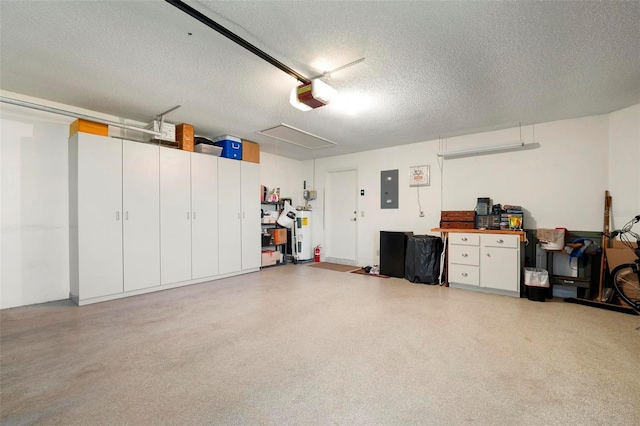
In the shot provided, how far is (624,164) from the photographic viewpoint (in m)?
3.57

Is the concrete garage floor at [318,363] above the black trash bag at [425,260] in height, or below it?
below

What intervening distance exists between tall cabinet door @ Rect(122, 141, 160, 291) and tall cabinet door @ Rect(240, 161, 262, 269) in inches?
60.4

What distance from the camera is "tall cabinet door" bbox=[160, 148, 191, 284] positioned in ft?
13.6

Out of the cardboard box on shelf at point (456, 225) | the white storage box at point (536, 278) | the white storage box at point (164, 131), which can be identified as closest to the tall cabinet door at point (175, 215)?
the white storage box at point (164, 131)

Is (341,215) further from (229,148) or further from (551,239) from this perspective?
(551,239)

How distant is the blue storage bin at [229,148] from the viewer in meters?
5.01

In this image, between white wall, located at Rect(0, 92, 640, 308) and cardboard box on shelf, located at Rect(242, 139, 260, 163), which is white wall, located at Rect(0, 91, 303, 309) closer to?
white wall, located at Rect(0, 92, 640, 308)

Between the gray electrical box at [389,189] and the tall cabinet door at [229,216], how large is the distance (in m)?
3.00

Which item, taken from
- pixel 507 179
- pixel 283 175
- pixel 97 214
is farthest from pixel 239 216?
pixel 507 179

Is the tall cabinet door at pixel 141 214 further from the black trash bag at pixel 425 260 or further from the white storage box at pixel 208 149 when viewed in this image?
the black trash bag at pixel 425 260

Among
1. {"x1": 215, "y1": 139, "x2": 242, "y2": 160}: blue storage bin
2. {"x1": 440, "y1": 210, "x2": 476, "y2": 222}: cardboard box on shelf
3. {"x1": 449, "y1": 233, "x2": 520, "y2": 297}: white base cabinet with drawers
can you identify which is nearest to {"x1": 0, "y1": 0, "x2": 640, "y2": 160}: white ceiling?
{"x1": 215, "y1": 139, "x2": 242, "y2": 160}: blue storage bin

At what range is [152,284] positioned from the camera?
4016 millimetres

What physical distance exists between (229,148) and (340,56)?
126 inches

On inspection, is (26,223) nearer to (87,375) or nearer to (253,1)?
(87,375)
